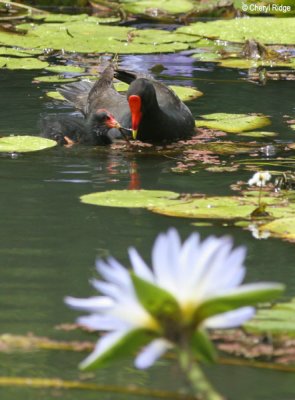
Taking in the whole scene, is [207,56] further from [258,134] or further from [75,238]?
[75,238]

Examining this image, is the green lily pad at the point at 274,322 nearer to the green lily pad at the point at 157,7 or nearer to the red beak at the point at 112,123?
the red beak at the point at 112,123

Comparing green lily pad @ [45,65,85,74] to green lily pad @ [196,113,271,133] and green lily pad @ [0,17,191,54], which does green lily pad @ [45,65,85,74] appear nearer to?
green lily pad @ [0,17,191,54]

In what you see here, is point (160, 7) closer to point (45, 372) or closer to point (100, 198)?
point (100, 198)

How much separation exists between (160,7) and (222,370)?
1183 centimetres

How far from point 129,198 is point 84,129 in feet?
7.71

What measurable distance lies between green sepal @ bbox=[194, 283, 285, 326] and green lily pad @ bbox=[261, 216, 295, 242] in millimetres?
3070

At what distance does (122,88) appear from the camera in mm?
9562

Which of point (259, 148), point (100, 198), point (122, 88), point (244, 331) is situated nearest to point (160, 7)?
point (122, 88)

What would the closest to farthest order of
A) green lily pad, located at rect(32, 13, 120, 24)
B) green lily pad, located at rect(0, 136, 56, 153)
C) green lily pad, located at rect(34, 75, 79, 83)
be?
green lily pad, located at rect(0, 136, 56, 153) → green lily pad, located at rect(34, 75, 79, 83) → green lily pad, located at rect(32, 13, 120, 24)

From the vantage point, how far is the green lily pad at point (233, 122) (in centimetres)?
784

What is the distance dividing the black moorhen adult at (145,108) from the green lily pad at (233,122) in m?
0.25

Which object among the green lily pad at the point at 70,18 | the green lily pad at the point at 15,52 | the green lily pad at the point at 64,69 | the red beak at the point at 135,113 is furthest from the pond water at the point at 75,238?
the green lily pad at the point at 70,18

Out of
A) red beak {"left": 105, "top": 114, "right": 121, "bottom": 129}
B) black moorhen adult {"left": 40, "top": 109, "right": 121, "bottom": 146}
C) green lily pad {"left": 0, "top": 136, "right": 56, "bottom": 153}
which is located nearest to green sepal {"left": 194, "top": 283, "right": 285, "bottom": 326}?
green lily pad {"left": 0, "top": 136, "right": 56, "bottom": 153}

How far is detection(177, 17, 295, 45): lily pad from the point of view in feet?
38.7
